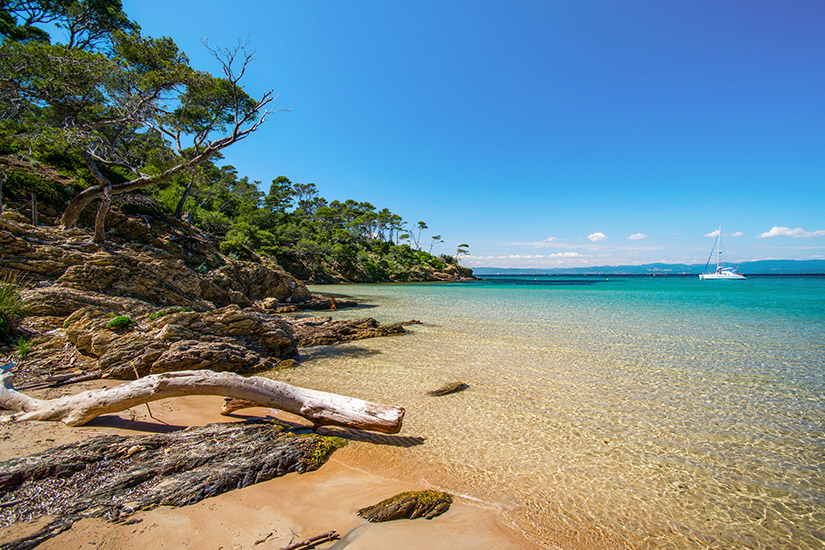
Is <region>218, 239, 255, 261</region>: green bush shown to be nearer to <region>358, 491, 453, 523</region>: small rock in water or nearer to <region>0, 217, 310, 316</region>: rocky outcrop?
<region>0, 217, 310, 316</region>: rocky outcrop

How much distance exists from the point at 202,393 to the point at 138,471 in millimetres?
1858

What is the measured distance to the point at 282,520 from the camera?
3.34 meters

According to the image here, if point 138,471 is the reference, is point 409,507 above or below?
below

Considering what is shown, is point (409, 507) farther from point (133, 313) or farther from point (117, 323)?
point (133, 313)

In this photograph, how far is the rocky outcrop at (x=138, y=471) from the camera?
9.84ft

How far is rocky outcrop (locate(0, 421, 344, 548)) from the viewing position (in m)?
3.00

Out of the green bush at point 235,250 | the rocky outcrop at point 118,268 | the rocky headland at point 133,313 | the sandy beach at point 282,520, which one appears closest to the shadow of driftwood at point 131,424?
the sandy beach at point 282,520

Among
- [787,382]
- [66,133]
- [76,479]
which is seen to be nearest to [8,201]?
[66,133]

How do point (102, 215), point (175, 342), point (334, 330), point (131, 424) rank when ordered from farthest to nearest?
point (334, 330)
point (102, 215)
point (175, 342)
point (131, 424)

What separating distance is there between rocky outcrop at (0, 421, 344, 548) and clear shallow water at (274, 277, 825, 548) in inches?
68.2

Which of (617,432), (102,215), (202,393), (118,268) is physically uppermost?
(102,215)

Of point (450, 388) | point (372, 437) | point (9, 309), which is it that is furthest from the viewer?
point (450, 388)

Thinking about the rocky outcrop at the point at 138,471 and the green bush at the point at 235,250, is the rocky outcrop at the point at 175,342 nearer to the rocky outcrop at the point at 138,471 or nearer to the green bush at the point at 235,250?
the rocky outcrop at the point at 138,471

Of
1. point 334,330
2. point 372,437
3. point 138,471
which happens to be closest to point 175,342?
point 138,471
